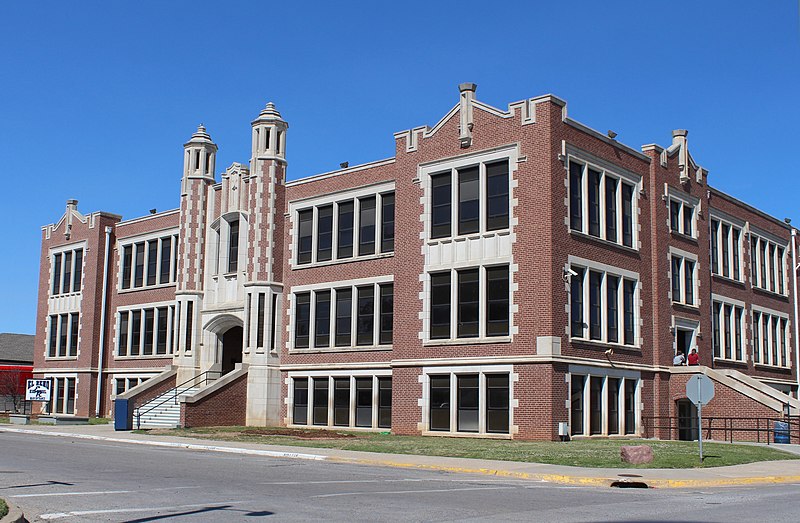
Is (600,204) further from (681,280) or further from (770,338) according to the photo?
(770,338)

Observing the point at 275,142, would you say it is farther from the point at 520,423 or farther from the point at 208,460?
the point at 208,460

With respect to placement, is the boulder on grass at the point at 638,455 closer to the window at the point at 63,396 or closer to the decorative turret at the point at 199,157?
the decorative turret at the point at 199,157

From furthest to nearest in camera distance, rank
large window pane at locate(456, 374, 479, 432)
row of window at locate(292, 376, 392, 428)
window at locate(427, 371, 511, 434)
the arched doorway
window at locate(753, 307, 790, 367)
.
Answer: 1. window at locate(753, 307, 790, 367)
2. the arched doorway
3. row of window at locate(292, 376, 392, 428)
4. large window pane at locate(456, 374, 479, 432)
5. window at locate(427, 371, 511, 434)

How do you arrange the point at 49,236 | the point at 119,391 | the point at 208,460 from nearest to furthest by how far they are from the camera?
the point at 208,460 < the point at 119,391 < the point at 49,236

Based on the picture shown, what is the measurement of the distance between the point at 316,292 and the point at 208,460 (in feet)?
58.4

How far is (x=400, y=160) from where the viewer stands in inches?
1417

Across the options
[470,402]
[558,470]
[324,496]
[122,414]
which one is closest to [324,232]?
[122,414]

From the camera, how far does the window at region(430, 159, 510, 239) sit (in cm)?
3288

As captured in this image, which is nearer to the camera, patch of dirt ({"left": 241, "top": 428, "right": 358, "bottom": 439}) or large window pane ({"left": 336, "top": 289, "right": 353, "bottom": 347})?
patch of dirt ({"left": 241, "top": 428, "right": 358, "bottom": 439})

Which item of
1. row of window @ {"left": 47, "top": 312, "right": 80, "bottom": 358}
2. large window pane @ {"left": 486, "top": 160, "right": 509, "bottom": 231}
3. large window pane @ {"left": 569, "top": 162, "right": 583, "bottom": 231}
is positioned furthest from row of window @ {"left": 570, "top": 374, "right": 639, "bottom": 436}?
row of window @ {"left": 47, "top": 312, "right": 80, "bottom": 358}

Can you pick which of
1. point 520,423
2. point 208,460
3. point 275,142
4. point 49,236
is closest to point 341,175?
point 275,142

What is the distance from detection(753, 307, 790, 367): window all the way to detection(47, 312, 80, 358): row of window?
1435 inches

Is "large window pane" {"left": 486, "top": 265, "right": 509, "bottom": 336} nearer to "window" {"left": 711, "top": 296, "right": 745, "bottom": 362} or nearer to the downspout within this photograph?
"window" {"left": 711, "top": 296, "right": 745, "bottom": 362}

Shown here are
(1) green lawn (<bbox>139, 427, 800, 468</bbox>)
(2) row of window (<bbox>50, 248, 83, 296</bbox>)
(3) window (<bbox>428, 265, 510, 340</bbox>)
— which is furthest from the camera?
(2) row of window (<bbox>50, 248, 83, 296</bbox>)
